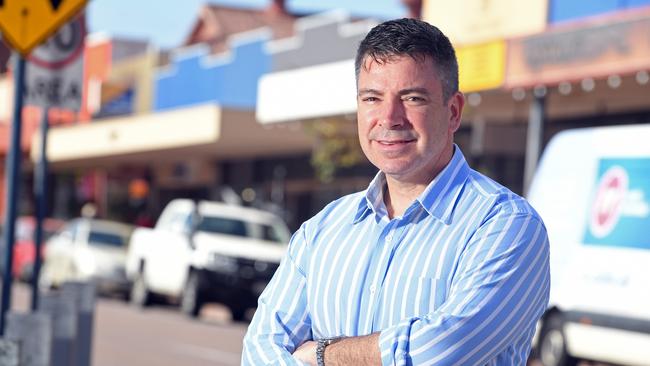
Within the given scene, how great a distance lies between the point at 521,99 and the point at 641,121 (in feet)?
7.43

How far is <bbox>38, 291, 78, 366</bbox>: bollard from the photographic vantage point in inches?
389

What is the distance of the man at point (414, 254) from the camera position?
11.6 feet

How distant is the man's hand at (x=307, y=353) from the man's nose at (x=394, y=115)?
1.87 feet

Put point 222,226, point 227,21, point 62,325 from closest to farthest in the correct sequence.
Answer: point 62,325 → point 222,226 → point 227,21

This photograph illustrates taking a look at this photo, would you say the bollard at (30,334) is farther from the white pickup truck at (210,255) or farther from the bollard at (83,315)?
the white pickup truck at (210,255)

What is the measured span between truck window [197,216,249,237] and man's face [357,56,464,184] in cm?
2187

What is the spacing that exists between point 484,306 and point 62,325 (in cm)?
682

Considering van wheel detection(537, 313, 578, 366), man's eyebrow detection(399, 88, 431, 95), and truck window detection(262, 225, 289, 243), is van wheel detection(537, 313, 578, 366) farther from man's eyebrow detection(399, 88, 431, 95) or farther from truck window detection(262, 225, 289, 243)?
man's eyebrow detection(399, 88, 431, 95)

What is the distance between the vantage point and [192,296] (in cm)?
2495

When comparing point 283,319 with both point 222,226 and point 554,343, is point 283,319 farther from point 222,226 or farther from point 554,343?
point 222,226

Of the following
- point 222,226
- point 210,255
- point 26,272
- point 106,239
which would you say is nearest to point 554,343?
point 210,255

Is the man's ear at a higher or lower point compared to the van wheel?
higher

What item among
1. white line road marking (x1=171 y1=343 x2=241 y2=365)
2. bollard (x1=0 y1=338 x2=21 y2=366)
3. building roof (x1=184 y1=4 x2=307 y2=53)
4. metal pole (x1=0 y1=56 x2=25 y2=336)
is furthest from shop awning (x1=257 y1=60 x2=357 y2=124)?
building roof (x1=184 y1=4 x2=307 y2=53)

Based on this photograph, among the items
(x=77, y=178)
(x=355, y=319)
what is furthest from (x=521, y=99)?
(x=77, y=178)
